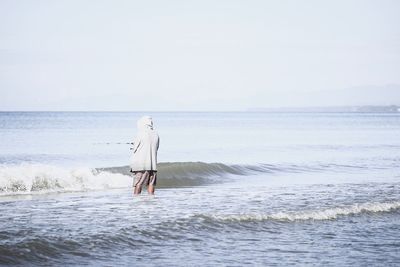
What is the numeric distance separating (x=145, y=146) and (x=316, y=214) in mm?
4063

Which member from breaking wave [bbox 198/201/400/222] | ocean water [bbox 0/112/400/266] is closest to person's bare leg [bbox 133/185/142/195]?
ocean water [bbox 0/112/400/266]

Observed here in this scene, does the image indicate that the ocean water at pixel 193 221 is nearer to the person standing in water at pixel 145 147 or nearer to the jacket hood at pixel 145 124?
the person standing in water at pixel 145 147

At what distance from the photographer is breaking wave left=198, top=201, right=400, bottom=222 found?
450 inches

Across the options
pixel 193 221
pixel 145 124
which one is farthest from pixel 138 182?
pixel 193 221

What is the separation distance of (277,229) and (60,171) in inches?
344

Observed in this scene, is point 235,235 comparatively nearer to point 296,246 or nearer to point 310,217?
point 296,246

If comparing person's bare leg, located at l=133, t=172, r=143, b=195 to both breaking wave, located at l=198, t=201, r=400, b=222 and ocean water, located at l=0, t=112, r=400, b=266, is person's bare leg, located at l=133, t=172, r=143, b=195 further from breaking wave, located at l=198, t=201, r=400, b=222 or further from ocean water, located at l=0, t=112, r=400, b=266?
breaking wave, located at l=198, t=201, r=400, b=222

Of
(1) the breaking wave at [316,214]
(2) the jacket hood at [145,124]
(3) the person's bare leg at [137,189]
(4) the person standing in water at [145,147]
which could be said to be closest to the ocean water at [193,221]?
(1) the breaking wave at [316,214]

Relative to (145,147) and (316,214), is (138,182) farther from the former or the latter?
(316,214)

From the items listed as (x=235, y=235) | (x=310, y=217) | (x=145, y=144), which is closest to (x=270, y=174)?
(x=145, y=144)

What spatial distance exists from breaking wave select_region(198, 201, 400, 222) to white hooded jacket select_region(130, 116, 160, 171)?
3.18 m

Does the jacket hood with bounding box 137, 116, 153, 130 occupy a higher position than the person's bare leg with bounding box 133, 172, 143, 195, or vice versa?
the jacket hood with bounding box 137, 116, 153, 130

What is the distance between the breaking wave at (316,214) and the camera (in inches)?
450

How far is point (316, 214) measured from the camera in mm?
12211
